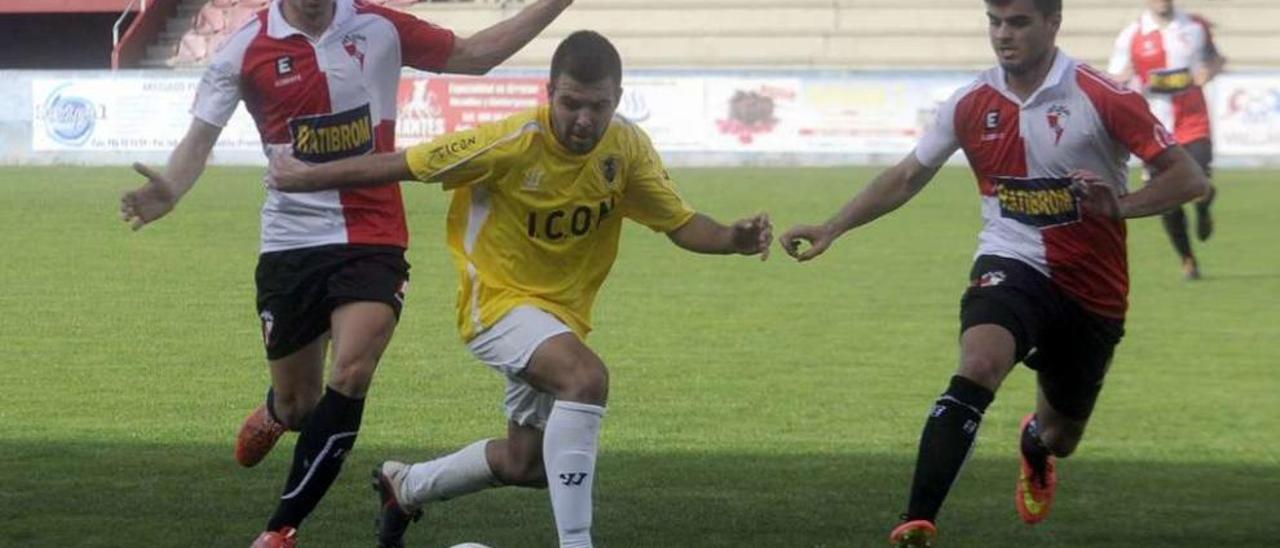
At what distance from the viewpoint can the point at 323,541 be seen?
711 centimetres

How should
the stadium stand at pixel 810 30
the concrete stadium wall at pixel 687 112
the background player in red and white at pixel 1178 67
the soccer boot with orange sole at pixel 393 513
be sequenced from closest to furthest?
1. the soccer boot with orange sole at pixel 393 513
2. the background player in red and white at pixel 1178 67
3. the concrete stadium wall at pixel 687 112
4. the stadium stand at pixel 810 30

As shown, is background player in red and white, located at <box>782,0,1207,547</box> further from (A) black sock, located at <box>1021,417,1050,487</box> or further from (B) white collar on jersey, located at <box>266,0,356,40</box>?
(B) white collar on jersey, located at <box>266,0,356,40</box>

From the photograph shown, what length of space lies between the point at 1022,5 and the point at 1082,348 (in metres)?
1.19

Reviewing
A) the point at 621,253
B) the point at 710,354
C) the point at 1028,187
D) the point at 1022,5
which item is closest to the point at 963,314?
the point at 1028,187

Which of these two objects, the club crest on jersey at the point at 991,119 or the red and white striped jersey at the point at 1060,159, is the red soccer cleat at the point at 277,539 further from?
the club crest on jersey at the point at 991,119

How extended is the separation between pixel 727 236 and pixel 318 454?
148 cm

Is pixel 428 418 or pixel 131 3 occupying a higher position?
pixel 428 418

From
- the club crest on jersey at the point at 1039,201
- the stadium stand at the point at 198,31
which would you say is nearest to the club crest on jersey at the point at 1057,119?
the club crest on jersey at the point at 1039,201

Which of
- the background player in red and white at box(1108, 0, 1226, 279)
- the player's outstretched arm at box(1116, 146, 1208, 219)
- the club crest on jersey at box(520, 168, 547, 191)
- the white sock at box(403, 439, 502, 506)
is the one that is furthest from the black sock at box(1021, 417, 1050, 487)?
the background player in red and white at box(1108, 0, 1226, 279)

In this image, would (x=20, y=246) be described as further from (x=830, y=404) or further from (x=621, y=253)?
(x=830, y=404)

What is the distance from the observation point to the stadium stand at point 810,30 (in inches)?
1410

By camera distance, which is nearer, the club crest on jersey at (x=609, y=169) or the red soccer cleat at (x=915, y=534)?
the red soccer cleat at (x=915, y=534)

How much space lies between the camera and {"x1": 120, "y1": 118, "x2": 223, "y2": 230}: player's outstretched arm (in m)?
6.74

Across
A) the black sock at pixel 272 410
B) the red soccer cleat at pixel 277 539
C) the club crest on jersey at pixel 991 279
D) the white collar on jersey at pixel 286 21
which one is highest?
the white collar on jersey at pixel 286 21
